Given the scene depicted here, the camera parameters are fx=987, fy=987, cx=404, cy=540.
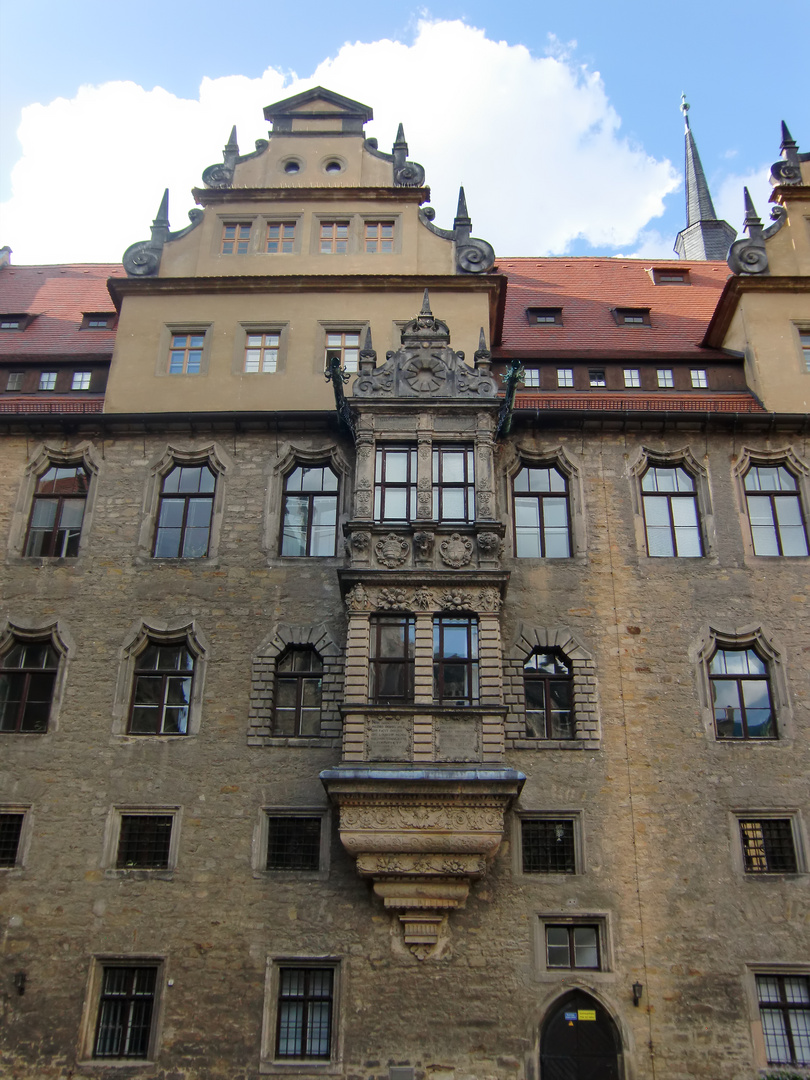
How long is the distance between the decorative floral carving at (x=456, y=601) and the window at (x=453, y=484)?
4.37 feet

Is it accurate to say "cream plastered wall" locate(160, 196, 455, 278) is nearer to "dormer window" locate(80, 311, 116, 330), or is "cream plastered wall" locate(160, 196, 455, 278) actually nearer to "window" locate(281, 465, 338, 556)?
"dormer window" locate(80, 311, 116, 330)

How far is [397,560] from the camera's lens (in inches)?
634

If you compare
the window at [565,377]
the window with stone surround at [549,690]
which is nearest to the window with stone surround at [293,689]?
the window with stone surround at [549,690]

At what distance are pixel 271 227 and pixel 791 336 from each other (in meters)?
10.7

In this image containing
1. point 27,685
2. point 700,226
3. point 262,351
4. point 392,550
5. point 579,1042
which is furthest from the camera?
point 700,226

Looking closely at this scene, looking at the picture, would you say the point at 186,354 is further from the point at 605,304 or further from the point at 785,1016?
the point at 785,1016

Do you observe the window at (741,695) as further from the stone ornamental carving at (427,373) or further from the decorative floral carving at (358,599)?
the stone ornamental carving at (427,373)

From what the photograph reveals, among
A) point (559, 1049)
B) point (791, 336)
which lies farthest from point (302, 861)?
point (791, 336)

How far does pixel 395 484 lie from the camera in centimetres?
1681

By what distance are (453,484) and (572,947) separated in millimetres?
7503

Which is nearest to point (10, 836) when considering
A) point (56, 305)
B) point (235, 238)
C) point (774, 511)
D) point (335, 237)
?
point (235, 238)

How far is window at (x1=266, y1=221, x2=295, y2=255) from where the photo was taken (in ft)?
66.4

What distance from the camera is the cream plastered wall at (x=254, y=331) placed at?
18703 millimetres

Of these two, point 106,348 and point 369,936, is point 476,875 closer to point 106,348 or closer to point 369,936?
point 369,936
